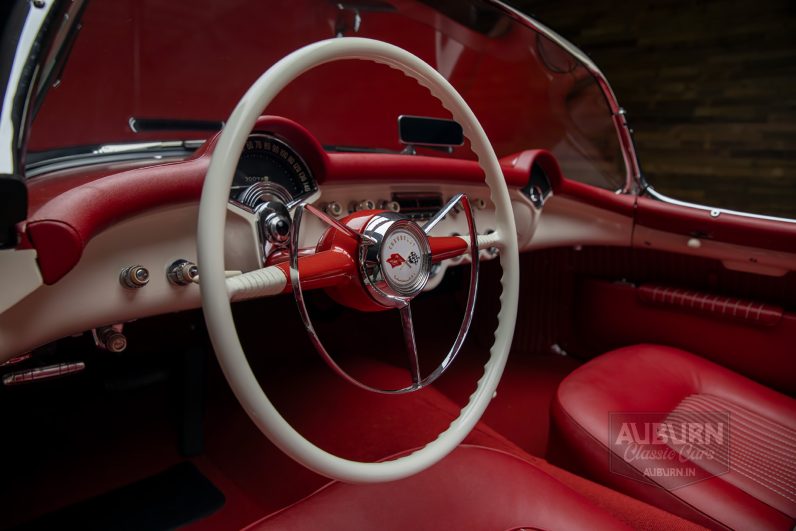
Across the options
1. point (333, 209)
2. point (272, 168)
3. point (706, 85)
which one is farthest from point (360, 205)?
point (706, 85)

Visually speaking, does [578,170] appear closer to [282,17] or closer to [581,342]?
[581,342]

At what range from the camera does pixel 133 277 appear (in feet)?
2.18

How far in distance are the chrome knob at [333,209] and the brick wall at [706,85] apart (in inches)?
109

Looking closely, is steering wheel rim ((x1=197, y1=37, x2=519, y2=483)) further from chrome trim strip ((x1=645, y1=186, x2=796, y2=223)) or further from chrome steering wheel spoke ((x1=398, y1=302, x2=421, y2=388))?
chrome trim strip ((x1=645, y1=186, x2=796, y2=223))

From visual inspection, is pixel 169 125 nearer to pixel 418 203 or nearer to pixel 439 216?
pixel 418 203

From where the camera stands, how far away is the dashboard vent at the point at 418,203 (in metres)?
1.08

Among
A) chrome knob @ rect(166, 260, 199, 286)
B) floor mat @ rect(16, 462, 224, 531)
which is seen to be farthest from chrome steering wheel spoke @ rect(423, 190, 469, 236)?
floor mat @ rect(16, 462, 224, 531)

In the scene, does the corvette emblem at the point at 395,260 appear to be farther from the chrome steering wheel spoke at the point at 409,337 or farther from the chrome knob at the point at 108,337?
the chrome knob at the point at 108,337

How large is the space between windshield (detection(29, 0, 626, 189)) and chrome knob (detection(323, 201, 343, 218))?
0.55 meters

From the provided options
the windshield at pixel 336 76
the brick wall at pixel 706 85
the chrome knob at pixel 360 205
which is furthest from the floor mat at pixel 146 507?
the brick wall at pixel 706 85

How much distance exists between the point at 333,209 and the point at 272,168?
5.4 inches

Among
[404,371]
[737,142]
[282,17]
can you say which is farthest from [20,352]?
[737,142]

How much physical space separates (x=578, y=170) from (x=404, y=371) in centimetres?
84

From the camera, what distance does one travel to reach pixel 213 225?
0.54 m
